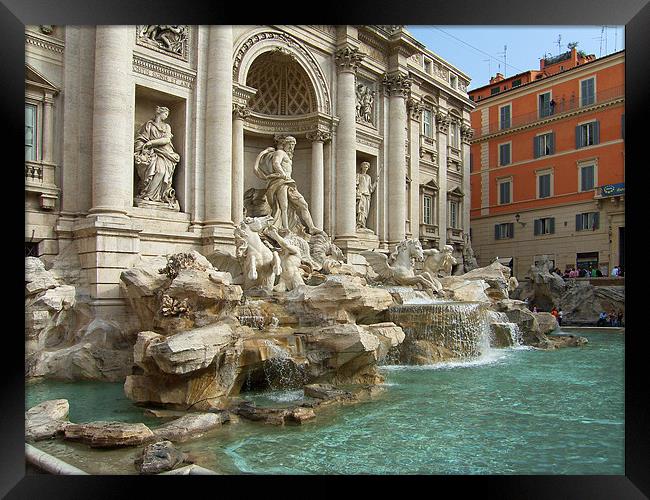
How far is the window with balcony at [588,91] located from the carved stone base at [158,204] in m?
19.7

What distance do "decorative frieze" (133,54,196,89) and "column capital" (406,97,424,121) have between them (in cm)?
988

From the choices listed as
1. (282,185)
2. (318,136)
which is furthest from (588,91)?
(282,185)

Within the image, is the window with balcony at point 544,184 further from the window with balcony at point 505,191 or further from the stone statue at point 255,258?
the stone statue at point 255,258

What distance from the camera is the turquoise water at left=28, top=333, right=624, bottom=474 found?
4480 mm

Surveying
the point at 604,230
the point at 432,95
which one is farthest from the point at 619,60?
the point at 432,95

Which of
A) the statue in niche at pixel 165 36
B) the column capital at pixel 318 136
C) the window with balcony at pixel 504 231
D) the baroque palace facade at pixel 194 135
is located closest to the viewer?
the baroque palace facade at pixel 194 135

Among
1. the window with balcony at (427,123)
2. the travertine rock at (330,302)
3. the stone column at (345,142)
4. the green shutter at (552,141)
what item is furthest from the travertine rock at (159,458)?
the green shutter at (552,141)

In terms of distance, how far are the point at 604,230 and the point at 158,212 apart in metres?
19.2

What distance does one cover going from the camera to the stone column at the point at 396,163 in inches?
697

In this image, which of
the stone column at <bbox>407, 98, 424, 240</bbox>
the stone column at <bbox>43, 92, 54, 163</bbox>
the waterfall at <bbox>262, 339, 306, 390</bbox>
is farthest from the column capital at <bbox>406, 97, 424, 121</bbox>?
the waterfall at <bbox>262, 339, 306, 390</bbox>

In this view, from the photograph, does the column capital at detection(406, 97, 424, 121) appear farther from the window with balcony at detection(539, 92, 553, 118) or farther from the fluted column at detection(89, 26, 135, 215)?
the fluted column at detection(89, 26, 135, 215)
